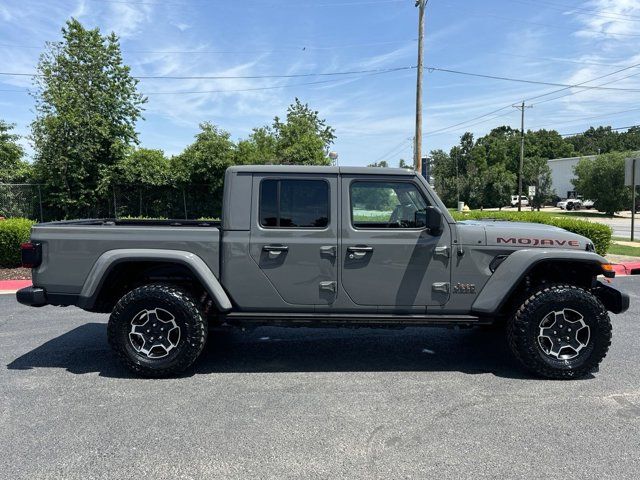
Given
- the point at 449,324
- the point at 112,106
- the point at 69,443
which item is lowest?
the point at 69,443

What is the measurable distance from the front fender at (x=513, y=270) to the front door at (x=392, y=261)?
343mm

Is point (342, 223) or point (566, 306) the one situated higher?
point (342, 223)

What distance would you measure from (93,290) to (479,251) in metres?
3.44

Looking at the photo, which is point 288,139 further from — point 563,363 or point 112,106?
point 563,363

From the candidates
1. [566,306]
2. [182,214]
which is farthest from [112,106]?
[566,306]

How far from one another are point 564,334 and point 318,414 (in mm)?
2337

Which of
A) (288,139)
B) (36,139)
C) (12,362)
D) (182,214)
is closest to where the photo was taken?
(12,362)

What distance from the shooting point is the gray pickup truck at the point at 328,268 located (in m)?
4.14

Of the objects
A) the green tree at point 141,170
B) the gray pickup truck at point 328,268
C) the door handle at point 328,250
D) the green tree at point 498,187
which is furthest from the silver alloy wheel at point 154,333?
the green tree at point 498,187

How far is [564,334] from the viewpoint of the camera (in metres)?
4.18

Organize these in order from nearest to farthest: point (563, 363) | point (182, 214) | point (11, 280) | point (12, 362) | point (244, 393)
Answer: point (244, 393) → point (563, 363) → point (12, 362) → point (11, 280) → point (182, 214)

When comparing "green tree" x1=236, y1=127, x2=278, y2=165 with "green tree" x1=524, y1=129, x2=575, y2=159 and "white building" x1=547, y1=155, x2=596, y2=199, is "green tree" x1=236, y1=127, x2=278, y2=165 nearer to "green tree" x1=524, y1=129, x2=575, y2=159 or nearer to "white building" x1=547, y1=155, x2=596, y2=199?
"white building" x1=547, y1=155, x2=596, y2=199

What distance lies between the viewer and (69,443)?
10.2ft

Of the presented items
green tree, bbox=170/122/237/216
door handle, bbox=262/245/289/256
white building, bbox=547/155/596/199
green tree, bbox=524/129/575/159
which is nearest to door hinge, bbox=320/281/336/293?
door handle, bbox=262/245/289/256
